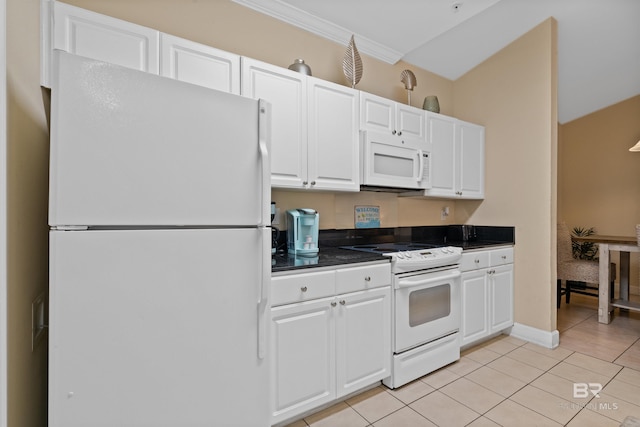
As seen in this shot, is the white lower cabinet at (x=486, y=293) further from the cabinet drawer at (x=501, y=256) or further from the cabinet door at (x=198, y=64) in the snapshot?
the cabinet door at (x=198, y=64)

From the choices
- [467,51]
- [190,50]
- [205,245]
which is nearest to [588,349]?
[467,51]

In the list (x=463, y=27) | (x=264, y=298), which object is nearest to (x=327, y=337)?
(x=264, y=298)

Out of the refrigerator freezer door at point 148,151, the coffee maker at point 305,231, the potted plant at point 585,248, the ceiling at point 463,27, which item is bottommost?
the potted plant at point 585,248

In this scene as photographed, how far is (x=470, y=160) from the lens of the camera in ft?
9.98

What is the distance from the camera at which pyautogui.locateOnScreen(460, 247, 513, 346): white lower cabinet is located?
253 centimetres

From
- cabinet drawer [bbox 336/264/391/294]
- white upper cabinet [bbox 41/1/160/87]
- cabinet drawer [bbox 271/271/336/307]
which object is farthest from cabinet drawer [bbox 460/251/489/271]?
white upper cabinet [bbox 41/1/160/87]

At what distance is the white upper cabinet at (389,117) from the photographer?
7.64ft

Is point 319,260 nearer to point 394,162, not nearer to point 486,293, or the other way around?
point 394,162

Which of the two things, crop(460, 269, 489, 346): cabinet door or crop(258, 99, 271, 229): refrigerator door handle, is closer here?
crop(258, 99, 271, 229): refrigerator door handle

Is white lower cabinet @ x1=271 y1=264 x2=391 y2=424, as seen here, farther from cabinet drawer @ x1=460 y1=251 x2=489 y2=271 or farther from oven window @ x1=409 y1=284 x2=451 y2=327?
cabinet drawer @ x1=460 y1=251 x2=489 y2=271

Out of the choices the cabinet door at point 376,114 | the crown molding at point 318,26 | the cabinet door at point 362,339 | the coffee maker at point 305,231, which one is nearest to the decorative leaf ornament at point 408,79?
the crown molding at point 318,26

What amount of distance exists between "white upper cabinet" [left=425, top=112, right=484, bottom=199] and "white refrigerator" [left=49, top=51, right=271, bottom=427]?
76.5 inches

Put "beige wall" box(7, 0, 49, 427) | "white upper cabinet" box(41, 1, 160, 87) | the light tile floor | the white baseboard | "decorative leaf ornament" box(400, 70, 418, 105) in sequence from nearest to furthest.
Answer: "beige wall" box(7, 0, 49, 427), "white upper cabinet" box(41, 1, 160, 87), the light tile floor, the white baseboard, "decorative leaf ornament" box(400, 70, 418, 105)

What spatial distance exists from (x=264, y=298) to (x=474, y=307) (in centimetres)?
206
